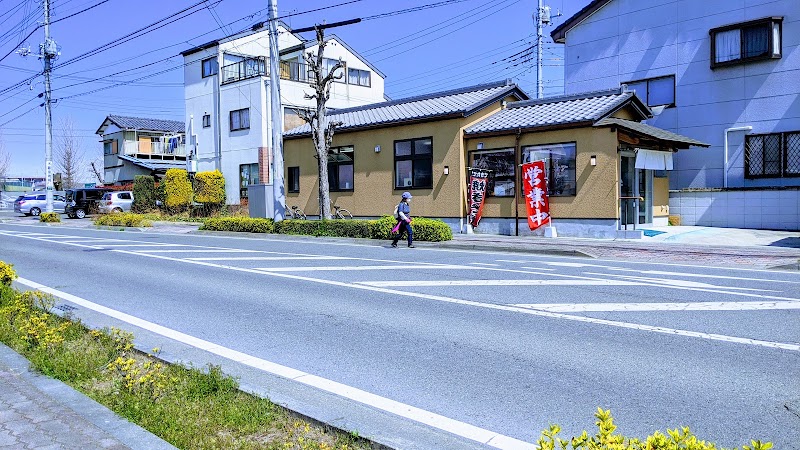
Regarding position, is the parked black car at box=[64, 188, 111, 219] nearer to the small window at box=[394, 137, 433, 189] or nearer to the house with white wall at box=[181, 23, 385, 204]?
the house with white wall at box=[181, 23, 385, 204]

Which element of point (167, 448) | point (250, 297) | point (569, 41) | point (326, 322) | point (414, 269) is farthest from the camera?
point (569, 41)

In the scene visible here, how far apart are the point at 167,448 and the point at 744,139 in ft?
72.2

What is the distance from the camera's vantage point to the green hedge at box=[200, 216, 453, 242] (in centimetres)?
1742

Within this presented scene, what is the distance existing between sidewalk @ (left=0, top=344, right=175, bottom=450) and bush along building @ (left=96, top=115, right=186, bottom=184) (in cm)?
4683

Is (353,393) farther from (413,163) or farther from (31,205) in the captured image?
(31,205)

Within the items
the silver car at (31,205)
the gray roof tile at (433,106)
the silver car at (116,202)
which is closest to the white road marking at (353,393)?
the gray roof tile at (433,106)

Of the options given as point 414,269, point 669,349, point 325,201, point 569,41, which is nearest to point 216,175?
point 325,201

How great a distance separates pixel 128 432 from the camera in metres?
3.83

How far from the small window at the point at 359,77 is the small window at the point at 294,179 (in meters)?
14.6

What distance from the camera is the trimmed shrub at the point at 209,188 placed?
33.3 m

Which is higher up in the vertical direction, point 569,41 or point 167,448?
point 569,41

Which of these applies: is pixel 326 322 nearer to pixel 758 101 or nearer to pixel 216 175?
pixel 758 101

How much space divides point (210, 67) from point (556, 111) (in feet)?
82.5

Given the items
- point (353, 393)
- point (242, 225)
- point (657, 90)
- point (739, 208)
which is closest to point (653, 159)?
point (739, 208)
